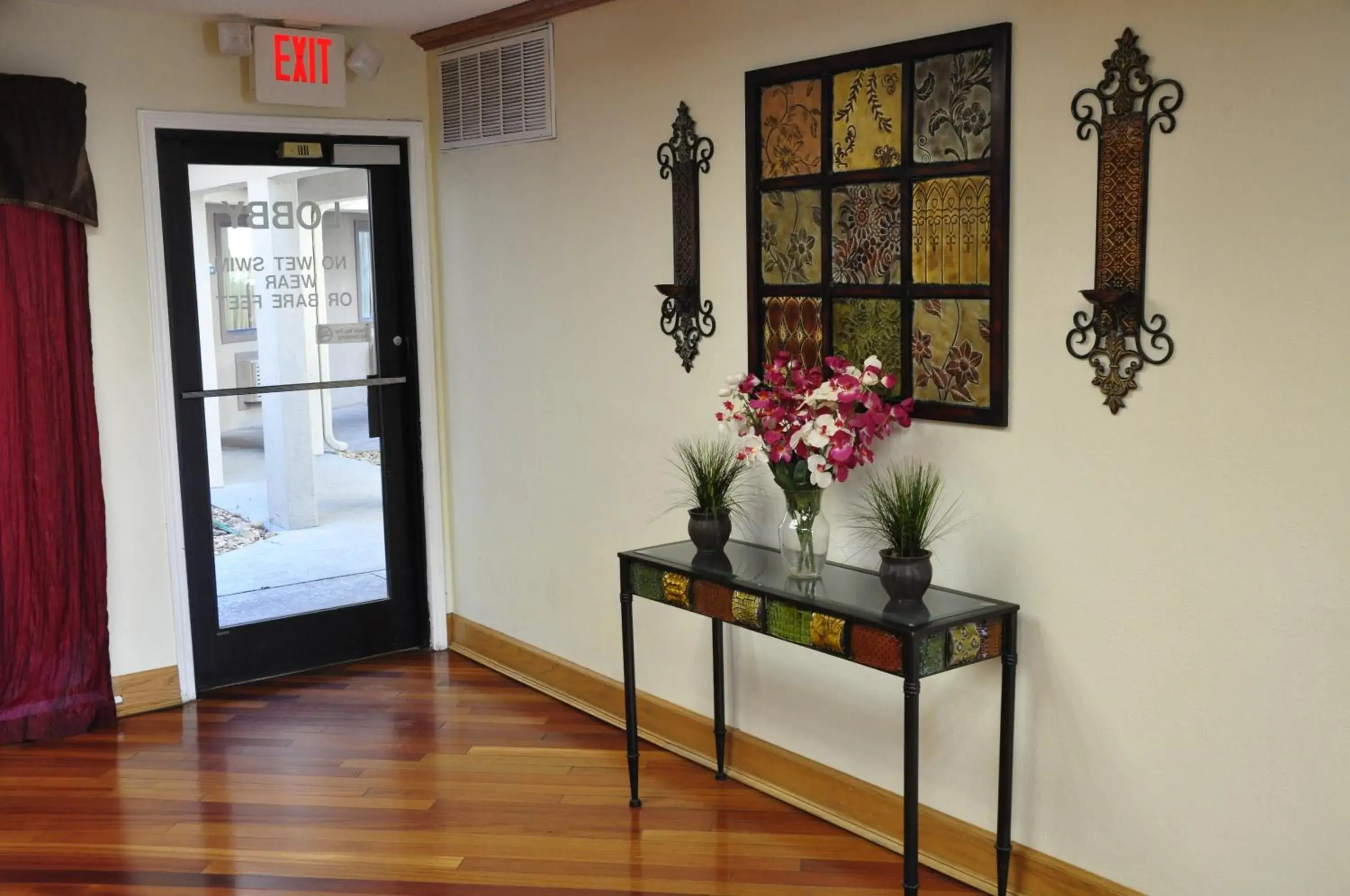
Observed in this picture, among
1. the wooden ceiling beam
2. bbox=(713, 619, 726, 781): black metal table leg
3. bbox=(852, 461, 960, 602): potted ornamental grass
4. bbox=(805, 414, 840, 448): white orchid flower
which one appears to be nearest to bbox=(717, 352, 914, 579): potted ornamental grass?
bbox=(805, 414, 840, 448): white orchid flower

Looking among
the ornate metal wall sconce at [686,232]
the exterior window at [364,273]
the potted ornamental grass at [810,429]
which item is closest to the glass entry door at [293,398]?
the exterior window at [364,273]

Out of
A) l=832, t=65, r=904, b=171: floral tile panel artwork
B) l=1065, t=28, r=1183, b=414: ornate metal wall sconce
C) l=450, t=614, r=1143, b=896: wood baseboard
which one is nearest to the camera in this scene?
l=1065, t=28, r=1183, b=414: ornate metal wall sconce

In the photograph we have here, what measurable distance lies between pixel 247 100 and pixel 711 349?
2135mm

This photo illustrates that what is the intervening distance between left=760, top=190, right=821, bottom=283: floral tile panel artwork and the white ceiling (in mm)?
1419

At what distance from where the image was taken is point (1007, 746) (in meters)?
3.10

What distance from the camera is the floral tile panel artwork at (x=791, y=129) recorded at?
137 inches

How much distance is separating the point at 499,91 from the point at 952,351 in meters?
2.29

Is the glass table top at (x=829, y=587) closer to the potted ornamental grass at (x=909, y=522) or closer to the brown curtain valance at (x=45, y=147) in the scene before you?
the potted ornamental grass at (x=909, y=522)

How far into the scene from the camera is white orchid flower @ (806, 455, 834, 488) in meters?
3.21

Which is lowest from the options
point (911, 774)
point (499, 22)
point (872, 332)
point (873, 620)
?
point (911, 774)

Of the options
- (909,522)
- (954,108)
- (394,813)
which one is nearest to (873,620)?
(909,522)

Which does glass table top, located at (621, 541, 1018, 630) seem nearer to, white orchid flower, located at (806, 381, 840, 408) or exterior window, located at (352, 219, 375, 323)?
white orchid flower, located at (806, 381, 840, 408)

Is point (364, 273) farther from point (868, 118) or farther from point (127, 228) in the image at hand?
point (868, 118)

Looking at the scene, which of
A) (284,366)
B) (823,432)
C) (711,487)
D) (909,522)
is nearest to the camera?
(909,522)
